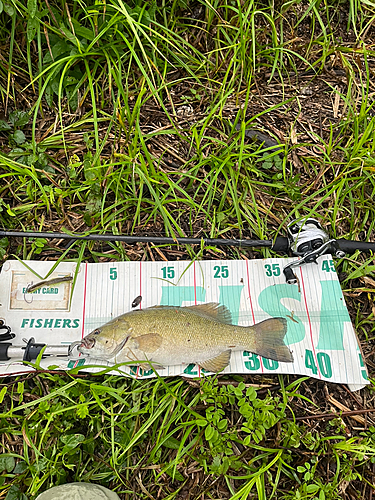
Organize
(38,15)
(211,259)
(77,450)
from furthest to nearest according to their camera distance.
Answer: (211,259)
(38,15)
(77,450)

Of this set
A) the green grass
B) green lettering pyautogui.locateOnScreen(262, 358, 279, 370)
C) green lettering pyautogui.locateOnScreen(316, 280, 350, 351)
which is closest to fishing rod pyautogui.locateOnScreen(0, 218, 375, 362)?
the green grass

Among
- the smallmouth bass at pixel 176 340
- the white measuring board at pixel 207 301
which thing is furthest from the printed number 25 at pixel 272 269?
the smallmouth bass at pixel 176 340

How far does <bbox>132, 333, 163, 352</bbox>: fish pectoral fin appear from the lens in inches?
96.1

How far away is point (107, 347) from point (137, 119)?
1707 millimetres

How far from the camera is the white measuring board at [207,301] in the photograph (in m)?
2.56

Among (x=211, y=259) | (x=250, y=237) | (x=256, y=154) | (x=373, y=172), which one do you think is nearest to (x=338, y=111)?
(x=373, y=172)

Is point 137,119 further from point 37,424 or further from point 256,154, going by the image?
point 37,424

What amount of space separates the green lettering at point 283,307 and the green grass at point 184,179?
0.95 ft

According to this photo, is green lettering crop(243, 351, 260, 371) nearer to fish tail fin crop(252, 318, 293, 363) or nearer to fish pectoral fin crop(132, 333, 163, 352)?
fish tail fin crop(252, 318, 293, 363)

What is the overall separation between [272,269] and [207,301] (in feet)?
1.82

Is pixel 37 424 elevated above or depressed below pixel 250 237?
below

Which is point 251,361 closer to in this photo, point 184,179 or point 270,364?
point 270,364

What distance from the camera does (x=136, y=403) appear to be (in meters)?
2.44

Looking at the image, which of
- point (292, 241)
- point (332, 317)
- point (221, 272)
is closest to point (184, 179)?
point (221, 272)
